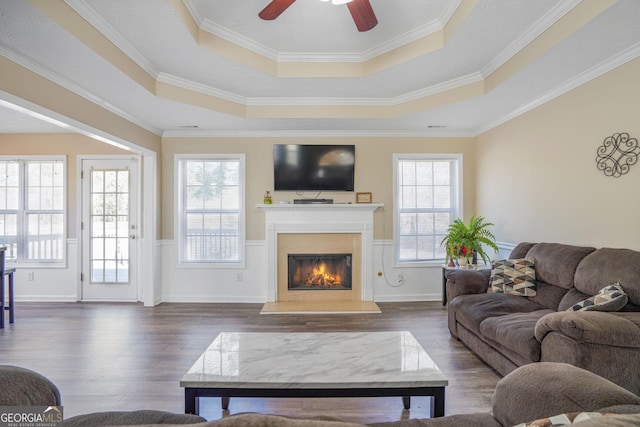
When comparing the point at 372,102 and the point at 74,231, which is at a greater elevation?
the point at 372,102

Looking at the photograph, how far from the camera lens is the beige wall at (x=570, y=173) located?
2721 millimetres

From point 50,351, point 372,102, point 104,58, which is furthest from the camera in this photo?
point 372,102

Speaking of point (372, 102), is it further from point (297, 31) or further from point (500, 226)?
point (500, 226)

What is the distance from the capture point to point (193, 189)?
518 centimetres

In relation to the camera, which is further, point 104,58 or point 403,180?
point 403,180

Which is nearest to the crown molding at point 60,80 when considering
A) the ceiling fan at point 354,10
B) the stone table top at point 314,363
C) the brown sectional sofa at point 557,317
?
the ceiling fan at point 354,10

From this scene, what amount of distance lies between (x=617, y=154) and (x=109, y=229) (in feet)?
20.3

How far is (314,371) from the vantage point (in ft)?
5.91

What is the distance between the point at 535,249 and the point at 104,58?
4202 mm

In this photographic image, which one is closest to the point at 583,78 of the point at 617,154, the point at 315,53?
the point at 617,154

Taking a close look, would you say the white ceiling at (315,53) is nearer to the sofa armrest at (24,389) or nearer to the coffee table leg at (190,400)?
the sofa armrest at (24,389)

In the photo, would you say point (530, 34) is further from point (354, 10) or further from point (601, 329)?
point (601, 329)

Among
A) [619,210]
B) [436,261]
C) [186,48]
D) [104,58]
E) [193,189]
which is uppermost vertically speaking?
[186,48]

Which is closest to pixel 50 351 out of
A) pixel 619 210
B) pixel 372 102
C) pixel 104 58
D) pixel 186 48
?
pixel 104 58
